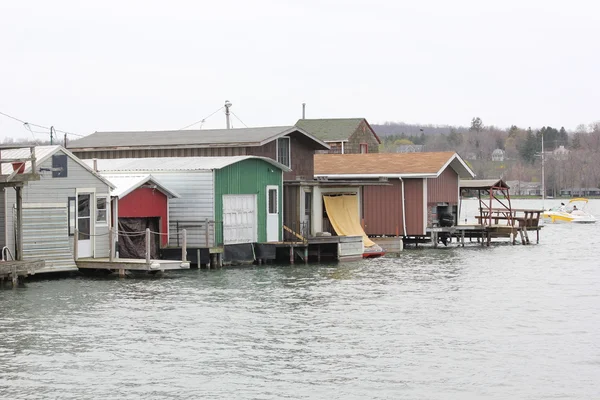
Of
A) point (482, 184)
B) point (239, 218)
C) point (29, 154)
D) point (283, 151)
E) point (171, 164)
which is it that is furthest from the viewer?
point (482, 184)

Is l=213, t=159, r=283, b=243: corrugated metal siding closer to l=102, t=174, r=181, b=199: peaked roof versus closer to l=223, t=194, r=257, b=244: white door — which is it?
l=223, t=194, r=257, b=244: white door

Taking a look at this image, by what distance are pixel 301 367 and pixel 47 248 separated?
16.1 metres

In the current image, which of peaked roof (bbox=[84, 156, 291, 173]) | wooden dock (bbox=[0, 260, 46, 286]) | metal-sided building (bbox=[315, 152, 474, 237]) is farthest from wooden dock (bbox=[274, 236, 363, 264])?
wooden dock (bbox=[0, 260, 46, 286])

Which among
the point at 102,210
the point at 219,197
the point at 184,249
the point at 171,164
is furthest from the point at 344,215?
the point at 102,210

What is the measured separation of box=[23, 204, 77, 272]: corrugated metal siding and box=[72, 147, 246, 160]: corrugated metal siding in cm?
1307

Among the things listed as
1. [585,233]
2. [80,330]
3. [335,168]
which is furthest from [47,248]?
[585,233]

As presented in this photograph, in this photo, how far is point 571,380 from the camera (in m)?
20.2

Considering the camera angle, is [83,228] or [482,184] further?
[482,184]

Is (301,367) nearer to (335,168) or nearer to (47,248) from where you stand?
(47,248)

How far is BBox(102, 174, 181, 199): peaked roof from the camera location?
38.2 metres

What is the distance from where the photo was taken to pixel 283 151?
50.2 m

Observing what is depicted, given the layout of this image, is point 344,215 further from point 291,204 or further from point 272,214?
Result: point 272,214

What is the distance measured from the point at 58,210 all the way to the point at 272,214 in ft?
36.6

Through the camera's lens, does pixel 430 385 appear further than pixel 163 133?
No
